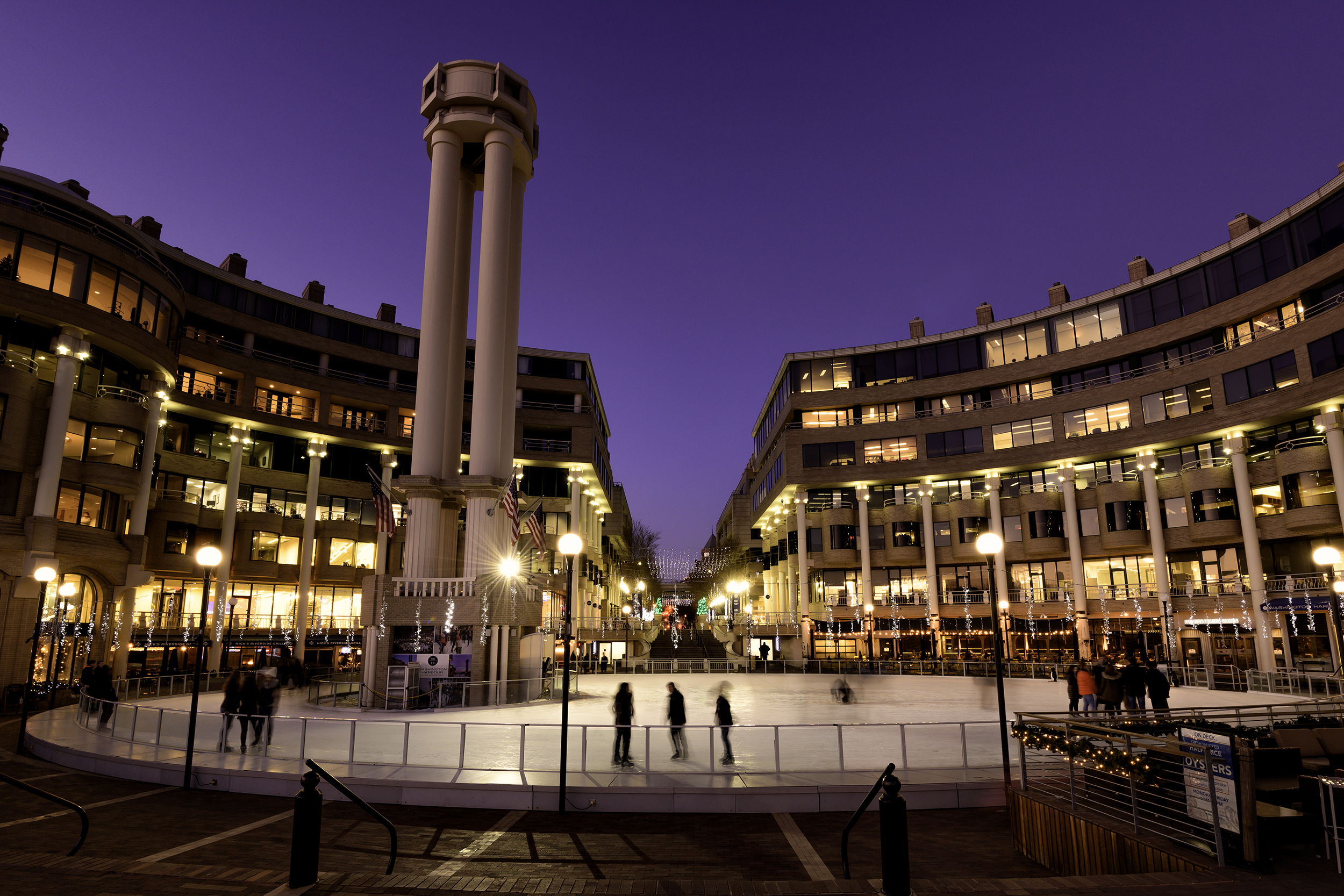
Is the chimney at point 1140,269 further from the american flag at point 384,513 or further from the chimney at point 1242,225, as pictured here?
the american flag at point 384,513

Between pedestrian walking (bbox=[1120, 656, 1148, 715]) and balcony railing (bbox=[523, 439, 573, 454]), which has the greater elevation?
balcony railing (bbox=[523, 439, 573, 454])

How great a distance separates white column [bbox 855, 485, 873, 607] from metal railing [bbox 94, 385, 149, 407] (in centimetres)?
4891

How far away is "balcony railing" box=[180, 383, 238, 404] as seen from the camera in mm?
47750

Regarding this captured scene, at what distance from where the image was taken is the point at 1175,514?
49562mm

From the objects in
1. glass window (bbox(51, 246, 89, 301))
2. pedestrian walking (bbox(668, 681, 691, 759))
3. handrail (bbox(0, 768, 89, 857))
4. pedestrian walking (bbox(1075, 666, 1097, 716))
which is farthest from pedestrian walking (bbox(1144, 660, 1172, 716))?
glass window (bbox(51, 246, 89, 301))

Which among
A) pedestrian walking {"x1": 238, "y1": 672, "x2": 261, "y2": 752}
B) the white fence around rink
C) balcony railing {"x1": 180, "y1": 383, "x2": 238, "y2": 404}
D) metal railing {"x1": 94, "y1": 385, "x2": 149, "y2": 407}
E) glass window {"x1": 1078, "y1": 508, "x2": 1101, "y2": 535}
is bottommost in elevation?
the white fence around rink

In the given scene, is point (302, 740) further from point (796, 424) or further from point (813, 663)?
point (796, 424)

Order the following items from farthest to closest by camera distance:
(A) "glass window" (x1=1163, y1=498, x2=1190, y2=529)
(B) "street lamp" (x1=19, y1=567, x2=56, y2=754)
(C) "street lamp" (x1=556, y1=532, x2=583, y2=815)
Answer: (A) "glass window" (x1=1163, y1=498, x2=1190, y2=529) < (B) "street lamp" (x1=19, y1=567, x2=56, y2=754) < (C) "street lamp" (x1=556, y1=532, x2=583, y2=815)

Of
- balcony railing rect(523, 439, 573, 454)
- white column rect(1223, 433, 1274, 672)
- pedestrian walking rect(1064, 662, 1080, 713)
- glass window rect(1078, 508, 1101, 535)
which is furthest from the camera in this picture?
balcony railing rect(523, 439, 573, 454)

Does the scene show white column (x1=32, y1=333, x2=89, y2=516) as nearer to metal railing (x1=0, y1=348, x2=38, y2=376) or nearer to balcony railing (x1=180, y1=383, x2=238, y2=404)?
metal railing (x1=0, y1=348, x2=38, y2=376)

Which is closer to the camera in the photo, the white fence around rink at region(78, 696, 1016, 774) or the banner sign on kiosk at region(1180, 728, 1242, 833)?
the banner sign on kiosk at region(1180, 728, 1242, 833)

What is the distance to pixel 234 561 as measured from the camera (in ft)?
158

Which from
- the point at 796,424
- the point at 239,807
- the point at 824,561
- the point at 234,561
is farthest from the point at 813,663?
the point at 239,807

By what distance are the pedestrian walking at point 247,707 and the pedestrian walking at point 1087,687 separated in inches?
838
